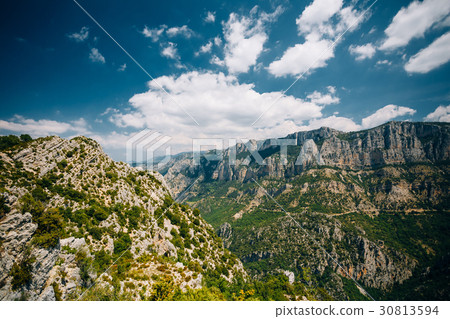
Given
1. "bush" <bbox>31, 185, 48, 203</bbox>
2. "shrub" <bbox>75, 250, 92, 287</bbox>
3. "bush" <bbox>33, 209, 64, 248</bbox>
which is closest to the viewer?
"bush" <bbox>33, 209, 64, 248</bbox>

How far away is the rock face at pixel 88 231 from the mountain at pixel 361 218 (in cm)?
3077

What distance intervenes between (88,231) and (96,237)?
3.76 feet

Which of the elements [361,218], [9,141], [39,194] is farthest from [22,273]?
[361,218]

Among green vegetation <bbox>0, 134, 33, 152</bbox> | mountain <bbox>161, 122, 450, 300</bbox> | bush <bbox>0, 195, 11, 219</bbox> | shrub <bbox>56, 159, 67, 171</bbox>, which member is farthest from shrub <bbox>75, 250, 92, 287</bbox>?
mountain <bbox>161, 122, 450, 300</bbox>

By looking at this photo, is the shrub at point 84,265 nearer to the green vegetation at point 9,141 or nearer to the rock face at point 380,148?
the green vegetation at point 9,141

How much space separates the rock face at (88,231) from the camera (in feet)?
39.5

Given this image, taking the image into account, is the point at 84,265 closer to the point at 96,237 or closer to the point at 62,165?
the point at 96,237

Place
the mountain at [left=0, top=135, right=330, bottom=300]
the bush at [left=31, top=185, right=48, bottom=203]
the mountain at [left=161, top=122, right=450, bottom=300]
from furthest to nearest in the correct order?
the mountain at [left=161, top=122, right=450, bottom=300], the bush at [left=31, top=185, right=48, bottom=203], the mountain at [left=0, top=135, right=330, bottom=300]

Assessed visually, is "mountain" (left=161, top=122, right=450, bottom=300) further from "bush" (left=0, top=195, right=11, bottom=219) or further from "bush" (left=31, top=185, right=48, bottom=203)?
"bush" (left=0, top=195, right=11, bottom=219)

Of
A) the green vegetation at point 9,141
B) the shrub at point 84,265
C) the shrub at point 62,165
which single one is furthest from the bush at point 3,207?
the green vegetation at point 9,141

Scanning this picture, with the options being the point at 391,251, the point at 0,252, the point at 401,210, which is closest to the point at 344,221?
the point at 391,251

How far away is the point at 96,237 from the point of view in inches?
810

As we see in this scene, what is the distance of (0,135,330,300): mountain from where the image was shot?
12.0 metres

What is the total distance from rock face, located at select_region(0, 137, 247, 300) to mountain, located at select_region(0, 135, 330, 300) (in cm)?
6
